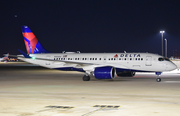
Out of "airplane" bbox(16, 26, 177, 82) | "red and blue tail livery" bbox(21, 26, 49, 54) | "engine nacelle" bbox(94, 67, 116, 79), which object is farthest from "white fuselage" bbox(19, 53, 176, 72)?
"engine nacelle" bbox(94, 67, 116, 79)

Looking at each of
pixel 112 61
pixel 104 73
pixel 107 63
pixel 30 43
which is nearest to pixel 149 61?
pixel 112 61

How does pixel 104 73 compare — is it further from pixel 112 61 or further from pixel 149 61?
pixel 149 61

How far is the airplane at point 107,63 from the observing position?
28.3 m

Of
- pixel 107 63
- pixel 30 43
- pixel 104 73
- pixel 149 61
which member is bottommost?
pixel 104 73

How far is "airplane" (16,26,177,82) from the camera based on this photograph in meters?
28.3

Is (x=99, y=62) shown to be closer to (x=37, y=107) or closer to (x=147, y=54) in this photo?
(x=147, y=54)

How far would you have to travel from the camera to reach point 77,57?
33.6m

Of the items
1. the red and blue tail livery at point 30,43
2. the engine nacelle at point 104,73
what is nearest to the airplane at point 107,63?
the engine nacelle at point 104,73

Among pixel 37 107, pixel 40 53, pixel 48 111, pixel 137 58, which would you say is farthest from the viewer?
pixel 40 53

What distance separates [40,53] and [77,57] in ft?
20.7

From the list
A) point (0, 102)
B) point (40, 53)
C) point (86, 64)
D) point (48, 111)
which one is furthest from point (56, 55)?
point (48, 111)

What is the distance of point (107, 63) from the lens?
3134 cm

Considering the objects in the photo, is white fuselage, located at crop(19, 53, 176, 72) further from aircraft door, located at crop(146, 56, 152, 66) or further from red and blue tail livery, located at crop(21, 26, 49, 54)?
red and blue tail livery, located at crop(21, 26, 49, 54)

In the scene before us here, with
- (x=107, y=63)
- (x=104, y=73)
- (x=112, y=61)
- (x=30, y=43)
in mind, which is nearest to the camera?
(x=104, y=73)
